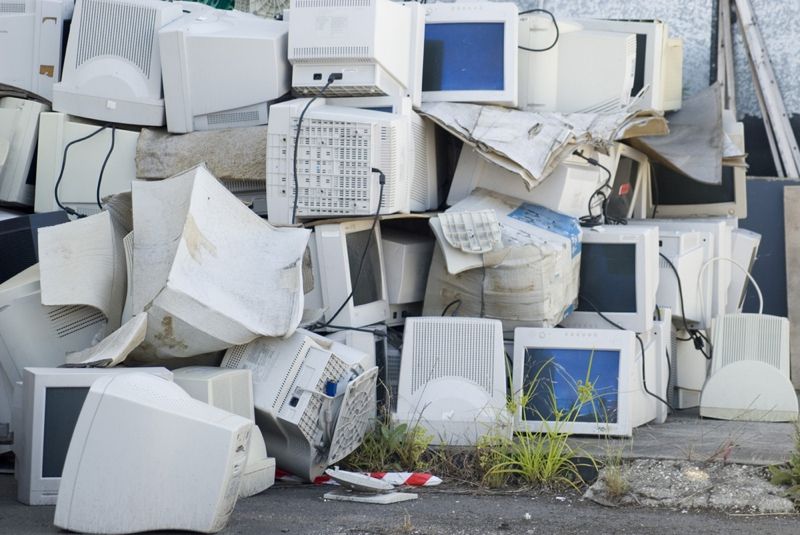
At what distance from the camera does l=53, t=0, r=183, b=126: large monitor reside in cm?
592

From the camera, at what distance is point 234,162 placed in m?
5.61

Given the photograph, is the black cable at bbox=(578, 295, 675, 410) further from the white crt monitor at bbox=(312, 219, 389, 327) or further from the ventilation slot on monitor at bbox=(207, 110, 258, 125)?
the ventilation slot on monitor at bbox=(207, 110, 258, 125)

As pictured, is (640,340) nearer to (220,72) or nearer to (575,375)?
(575,375)

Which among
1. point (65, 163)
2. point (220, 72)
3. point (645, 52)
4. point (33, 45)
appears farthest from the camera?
point (645, 52)

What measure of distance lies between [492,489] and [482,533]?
0.62 meters

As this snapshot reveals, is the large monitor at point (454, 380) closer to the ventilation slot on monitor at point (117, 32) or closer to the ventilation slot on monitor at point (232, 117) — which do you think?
the ventilation slot on monitor at point (232, 117)

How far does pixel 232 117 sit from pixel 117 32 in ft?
2.50

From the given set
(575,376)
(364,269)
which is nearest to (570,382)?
(575,376)

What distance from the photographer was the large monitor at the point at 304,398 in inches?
177

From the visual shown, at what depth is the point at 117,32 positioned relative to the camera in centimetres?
597

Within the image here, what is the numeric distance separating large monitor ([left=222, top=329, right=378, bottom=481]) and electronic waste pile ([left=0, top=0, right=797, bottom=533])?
1 cm

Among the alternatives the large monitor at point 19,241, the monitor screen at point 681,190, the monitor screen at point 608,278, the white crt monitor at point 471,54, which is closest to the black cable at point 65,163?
the large monitor at point 19,241

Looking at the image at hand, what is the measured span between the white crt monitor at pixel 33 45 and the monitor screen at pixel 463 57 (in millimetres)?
1885

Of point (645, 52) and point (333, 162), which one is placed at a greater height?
point (645, 52)
